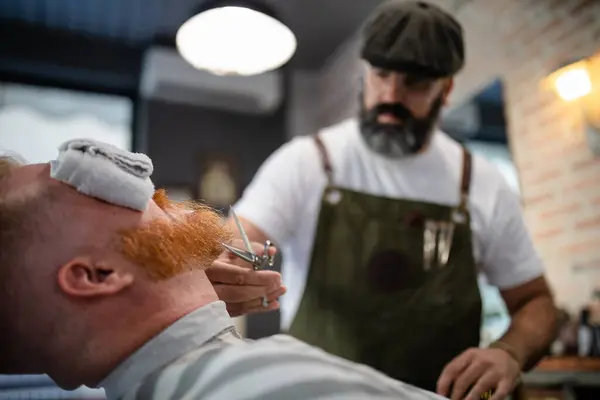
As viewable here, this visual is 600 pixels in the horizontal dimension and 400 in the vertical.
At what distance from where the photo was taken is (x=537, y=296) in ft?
3.02

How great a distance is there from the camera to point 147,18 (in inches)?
90.1

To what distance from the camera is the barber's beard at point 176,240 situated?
45cm

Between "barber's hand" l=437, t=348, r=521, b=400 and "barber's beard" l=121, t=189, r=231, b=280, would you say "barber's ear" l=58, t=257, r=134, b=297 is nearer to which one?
"barber's beard" l=121, t=189, r=231, b=280

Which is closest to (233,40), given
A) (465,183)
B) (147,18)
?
(465,183)

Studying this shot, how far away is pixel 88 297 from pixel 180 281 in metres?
0.08

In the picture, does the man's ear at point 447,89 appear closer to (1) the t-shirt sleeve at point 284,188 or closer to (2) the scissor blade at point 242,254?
(1) the t-shirt sleeve at point 284,188

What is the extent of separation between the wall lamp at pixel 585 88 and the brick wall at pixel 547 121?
2 centimetres

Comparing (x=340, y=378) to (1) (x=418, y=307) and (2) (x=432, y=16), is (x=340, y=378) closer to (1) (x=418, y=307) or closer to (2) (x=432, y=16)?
(1) (x=418, y=307)

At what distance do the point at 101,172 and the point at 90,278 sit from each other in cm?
8

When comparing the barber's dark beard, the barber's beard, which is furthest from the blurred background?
the barber's beard

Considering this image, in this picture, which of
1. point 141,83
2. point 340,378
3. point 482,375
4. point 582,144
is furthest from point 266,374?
point 141,83

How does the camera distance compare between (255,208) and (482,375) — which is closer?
(482,375)

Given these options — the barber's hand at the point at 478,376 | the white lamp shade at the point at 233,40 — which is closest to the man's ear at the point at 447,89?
the white lamp shade at the point at 233,40

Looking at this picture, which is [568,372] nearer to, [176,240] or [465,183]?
[465,183]
